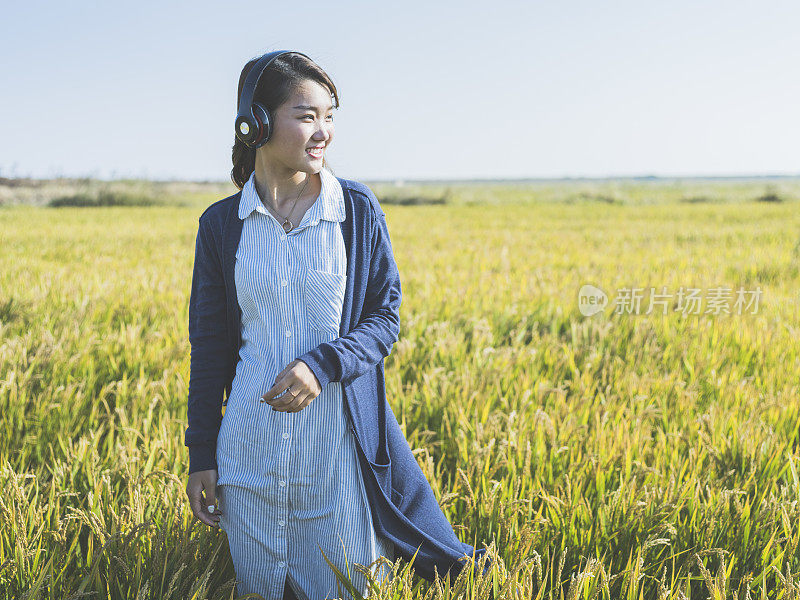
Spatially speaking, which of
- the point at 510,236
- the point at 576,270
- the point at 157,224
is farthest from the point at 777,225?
the point at 157,224

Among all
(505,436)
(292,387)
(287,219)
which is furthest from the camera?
(505,436)

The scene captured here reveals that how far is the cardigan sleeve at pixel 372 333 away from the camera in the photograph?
138cm

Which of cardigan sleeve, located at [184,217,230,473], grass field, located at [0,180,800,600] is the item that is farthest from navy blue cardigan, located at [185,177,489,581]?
grass field, located at [0,180,800,600]

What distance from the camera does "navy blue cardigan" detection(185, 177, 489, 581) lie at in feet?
5.03

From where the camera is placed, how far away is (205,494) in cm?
161

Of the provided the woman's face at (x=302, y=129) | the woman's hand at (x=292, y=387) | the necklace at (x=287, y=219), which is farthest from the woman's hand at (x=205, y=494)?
the woman's face at (x=302, y=129)

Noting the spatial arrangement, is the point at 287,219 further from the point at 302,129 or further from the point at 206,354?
the point at 206,354

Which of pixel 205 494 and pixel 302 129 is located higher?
pixel 302 129

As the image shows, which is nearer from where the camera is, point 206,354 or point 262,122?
point 262,122

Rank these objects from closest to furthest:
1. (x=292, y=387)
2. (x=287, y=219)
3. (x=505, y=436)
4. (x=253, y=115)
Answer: (x=292, y=387) < (x=253, y=115) < (x=287, y=219) < (x=505, y=436)

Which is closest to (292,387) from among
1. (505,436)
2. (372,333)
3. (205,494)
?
(372,333)

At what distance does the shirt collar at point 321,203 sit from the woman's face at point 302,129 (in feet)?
0.20

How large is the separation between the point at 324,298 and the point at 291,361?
0.16m

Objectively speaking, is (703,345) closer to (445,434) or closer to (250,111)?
(445,434)
